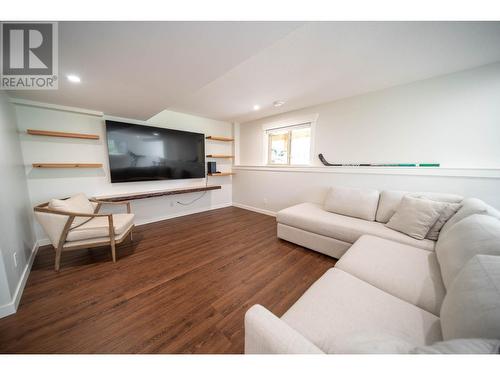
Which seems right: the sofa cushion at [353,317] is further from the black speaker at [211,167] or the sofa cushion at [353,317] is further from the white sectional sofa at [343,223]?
the black speaker at [211,167]

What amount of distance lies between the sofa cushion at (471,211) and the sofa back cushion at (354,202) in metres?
0.66

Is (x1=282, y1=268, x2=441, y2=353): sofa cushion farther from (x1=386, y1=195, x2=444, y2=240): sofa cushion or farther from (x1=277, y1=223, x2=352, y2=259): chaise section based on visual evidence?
(x1=386, y1=195, x2=444, y2=240): sofa cushion

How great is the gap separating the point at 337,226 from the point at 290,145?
6.68 feet

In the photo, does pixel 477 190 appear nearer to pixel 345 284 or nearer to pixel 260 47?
pixel 345 284

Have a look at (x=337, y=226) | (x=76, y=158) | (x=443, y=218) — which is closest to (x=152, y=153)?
(x=76, y=158)

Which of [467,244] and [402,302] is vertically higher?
[467,244]

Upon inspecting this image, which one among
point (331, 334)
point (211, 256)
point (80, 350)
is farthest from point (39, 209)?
point (331, 334)

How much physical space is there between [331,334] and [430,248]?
1414mm

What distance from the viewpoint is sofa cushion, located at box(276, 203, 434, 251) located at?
1.65 m

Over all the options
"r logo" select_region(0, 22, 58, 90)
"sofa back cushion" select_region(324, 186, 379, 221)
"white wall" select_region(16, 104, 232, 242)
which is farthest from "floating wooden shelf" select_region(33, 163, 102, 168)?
"sofa back cushion" select_region(324, 186, 379, 221)

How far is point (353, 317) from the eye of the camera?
0.81 meters

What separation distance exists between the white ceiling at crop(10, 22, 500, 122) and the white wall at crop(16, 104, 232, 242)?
262mm

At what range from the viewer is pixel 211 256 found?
6.80 feet

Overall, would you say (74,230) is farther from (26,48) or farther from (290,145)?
(290,145)
